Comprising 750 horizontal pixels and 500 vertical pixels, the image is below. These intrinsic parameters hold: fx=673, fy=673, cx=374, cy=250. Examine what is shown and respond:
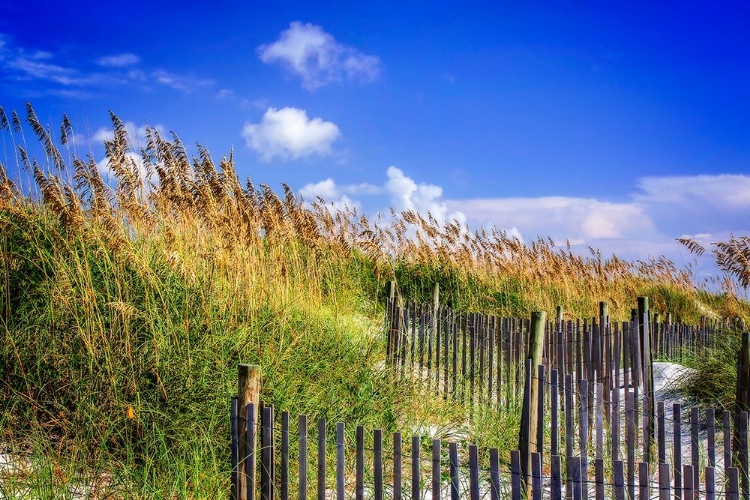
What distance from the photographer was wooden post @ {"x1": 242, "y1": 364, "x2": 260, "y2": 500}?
3246 millimetres

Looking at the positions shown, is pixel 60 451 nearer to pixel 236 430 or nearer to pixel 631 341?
pixel 236 430

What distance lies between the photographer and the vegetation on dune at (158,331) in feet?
13.4

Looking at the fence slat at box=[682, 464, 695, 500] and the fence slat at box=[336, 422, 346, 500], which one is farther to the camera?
the fence slat at box=[336, 422, 346, 500]

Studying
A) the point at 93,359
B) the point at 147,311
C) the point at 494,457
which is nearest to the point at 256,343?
the point at 147,311

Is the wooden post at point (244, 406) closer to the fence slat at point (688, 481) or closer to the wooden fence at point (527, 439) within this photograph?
the wooden fence at point (527, 439)

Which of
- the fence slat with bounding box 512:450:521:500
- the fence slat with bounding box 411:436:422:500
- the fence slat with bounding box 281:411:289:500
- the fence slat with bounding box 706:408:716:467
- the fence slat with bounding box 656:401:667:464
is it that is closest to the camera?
the fence slat with bounding box 512:450:521:500

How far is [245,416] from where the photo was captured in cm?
328

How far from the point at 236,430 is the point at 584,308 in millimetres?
9498

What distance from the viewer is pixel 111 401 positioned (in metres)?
4.24

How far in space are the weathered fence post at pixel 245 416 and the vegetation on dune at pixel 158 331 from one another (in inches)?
21.3

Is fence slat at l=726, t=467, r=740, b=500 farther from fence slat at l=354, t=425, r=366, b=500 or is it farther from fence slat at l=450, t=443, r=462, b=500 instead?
fence slat at l=354, t=425, r=366, b=500

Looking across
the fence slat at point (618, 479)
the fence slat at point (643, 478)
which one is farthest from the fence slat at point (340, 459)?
the fence slat at point (643, 478)

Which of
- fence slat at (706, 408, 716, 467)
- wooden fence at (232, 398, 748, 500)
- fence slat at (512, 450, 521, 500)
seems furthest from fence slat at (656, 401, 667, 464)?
fence slat at (512, 450, 521, 500)

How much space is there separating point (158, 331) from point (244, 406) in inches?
59.7
